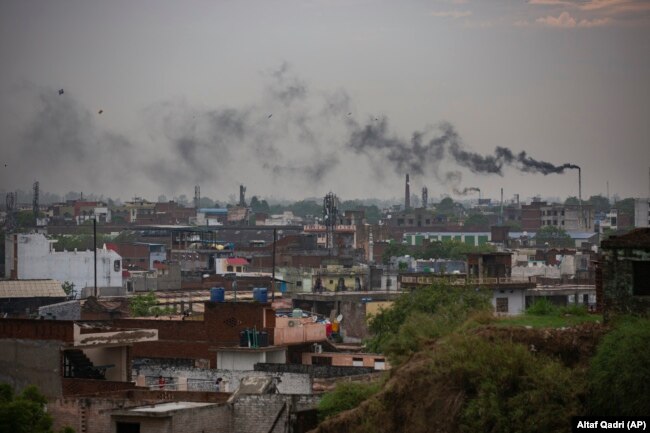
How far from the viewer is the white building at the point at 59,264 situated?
84.5 meters

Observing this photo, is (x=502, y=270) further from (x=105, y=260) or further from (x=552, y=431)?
(x=552, y=431)

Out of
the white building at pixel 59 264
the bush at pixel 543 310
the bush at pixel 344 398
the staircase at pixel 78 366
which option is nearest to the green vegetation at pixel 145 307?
the staircase at pixel 78 366

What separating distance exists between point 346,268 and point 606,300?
7216 cm

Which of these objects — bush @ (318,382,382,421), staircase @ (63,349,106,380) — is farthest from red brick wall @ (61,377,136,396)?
bush @ (318,382,382,421)

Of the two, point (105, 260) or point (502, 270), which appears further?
point (105, 260)

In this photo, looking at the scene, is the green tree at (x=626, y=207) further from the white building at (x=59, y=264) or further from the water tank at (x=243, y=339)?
the water tank at (x=243, y=339)

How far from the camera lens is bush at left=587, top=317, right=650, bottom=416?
649 inches

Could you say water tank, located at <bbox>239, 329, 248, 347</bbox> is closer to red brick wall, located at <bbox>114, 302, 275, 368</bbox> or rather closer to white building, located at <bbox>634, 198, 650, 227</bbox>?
red brick wall, located at <bbox>114, 302, 275, 368</bbox>

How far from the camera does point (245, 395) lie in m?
24.2

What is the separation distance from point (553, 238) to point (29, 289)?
85607mm

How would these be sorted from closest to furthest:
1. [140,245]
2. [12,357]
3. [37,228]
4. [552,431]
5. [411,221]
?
1. [552,431]
2. [12,357]
3. [140,245]
4. [37,228]
5. [411,221]

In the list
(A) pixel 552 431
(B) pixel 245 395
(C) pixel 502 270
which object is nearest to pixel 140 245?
(C) pixel 502 270

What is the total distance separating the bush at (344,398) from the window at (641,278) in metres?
3.47

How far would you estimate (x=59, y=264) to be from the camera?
280 feet
